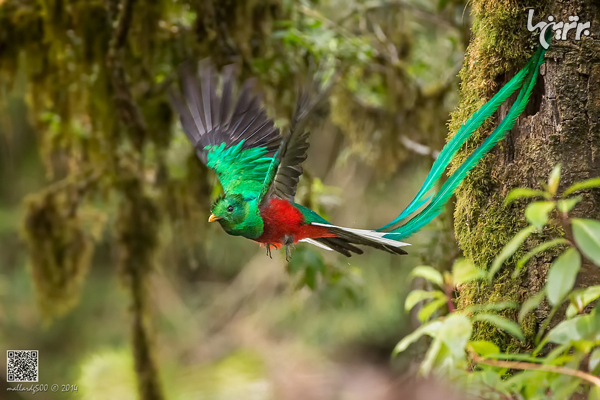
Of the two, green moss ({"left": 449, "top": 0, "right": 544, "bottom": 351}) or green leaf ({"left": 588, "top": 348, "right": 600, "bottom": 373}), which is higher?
green moss ({"left": 449, "top": 0, "right": 544, "bottom": 351})

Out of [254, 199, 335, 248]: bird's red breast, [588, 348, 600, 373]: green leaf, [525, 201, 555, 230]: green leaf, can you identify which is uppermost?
[254, 199, 335, 248]: bird's red breast

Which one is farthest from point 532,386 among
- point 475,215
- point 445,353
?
point 475,215

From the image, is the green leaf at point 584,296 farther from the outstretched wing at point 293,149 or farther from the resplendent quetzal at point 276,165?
the outstretched wing at point 293,149

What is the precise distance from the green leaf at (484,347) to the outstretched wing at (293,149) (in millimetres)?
940

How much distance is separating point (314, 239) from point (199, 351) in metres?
6.38

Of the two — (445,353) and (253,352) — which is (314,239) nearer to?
(445,353)

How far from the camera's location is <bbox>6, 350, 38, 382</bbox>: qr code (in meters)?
4.08

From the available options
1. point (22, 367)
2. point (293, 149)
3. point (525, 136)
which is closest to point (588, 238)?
point (525, 136)

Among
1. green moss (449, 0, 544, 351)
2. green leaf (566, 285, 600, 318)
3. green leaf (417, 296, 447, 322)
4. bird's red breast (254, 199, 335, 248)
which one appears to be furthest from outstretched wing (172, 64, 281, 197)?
green leaf (566, 285, 600, 318)

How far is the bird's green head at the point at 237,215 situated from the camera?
213 centimetres

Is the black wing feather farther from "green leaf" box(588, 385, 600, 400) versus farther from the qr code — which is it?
the qr code

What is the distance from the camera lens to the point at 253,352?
7.72 m

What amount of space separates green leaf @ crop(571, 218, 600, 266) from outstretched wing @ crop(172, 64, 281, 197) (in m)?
1.70

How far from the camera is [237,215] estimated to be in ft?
7.08
